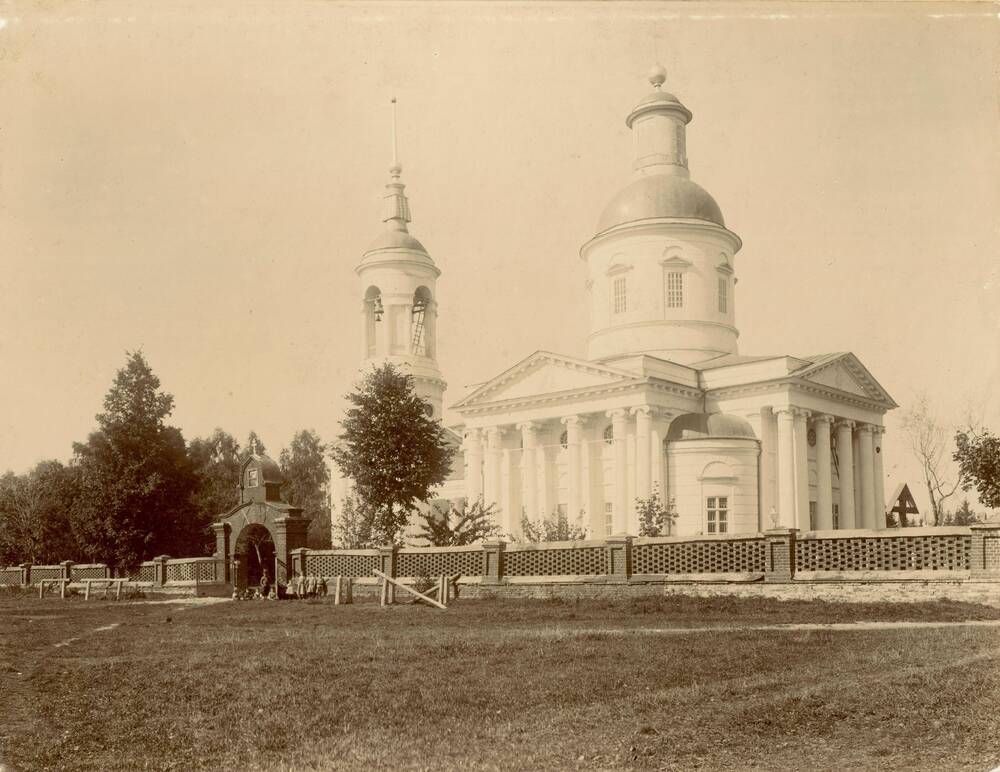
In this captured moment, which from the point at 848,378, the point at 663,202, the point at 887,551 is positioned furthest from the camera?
the point at 663,202

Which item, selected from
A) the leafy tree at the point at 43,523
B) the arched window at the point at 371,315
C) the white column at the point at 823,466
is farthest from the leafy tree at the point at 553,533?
the leafy tree at the point at 43,523

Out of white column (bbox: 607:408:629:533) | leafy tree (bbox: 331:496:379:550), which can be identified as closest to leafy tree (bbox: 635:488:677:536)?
white column (bbox: 607:408:629:533)

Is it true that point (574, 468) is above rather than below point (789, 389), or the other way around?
below

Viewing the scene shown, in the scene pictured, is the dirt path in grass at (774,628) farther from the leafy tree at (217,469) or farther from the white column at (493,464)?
the leafy tree at (217,469)

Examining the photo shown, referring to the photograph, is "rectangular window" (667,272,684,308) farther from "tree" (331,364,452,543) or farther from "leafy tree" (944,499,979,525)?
"leafy tree" (944,499,979,525)

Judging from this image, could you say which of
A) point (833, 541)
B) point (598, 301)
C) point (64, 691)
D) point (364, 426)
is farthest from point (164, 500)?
point (64, 691)

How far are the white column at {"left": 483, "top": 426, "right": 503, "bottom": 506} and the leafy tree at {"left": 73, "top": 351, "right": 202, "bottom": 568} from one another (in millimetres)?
11822

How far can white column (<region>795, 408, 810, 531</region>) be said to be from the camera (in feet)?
128

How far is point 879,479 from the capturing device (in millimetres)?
45000

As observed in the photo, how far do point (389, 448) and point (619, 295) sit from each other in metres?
16.7

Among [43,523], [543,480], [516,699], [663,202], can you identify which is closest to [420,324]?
[543,480]

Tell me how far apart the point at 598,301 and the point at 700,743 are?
128ft

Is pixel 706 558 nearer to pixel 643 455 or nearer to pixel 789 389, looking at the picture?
pixel 643 455

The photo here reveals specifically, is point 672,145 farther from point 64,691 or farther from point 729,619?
point 64,691
